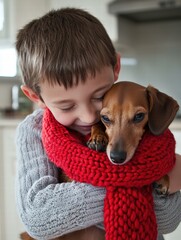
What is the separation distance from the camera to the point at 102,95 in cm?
92

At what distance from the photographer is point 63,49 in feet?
2.83

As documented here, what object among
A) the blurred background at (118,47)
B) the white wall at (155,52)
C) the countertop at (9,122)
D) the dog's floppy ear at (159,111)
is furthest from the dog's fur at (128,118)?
the white wall at (155,52)

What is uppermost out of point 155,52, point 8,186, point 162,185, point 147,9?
point 147,9

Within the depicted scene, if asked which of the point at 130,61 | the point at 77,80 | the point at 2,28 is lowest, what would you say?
the point at 130,61

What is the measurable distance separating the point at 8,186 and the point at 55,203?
202 cm

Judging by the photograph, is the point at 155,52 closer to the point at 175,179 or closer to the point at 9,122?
the point at 9,122

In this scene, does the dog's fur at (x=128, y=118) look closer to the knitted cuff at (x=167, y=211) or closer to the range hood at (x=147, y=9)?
the knitted cuff at (x=167, y=211)

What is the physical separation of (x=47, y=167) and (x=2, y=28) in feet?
7.49

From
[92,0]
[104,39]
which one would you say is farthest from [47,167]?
[92,0]

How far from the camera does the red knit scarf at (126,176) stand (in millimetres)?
786

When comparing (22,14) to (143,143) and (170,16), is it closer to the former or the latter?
(170,16)

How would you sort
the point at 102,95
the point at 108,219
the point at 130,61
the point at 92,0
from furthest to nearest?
the point at 130,61, the point at 92,0, the point at 102,95, the point at 108,219

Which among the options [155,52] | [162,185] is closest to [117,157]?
[162,185]

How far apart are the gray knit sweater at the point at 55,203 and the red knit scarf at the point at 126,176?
32mm
